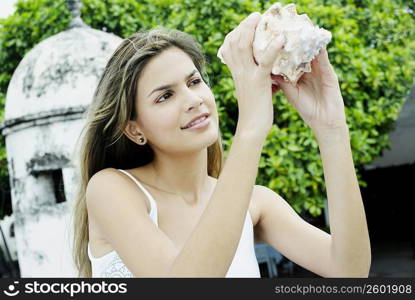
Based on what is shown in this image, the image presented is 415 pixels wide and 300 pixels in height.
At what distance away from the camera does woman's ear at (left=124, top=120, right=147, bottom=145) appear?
2.03 metres

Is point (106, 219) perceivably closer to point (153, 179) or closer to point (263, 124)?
point (153, 179)

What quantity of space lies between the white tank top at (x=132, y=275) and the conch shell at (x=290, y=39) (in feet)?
2.31

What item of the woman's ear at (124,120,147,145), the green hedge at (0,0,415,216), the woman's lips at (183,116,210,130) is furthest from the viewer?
the green hedge at (0,0,415,216)

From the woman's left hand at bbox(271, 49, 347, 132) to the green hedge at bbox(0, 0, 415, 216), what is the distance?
3.16m

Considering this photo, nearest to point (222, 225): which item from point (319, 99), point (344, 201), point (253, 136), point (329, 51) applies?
point (253, 136)

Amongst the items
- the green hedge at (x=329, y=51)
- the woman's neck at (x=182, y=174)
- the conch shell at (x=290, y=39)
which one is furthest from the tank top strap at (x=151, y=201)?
the green hedge at (x=329, y=51)

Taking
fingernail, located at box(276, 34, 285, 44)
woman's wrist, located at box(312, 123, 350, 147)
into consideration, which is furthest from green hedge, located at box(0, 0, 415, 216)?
fingernail, located at box(276, 34, 285, 44)

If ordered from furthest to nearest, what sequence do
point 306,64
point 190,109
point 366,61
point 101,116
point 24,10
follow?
point 24,10 → point 366,61 → point 101,116 → point 190,109 → point 306,64

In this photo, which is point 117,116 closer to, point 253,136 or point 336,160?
point 253,136

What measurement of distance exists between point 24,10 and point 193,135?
20.6ft

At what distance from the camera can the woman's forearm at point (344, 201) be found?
5.92 ft

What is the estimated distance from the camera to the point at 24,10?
7316 millimetres

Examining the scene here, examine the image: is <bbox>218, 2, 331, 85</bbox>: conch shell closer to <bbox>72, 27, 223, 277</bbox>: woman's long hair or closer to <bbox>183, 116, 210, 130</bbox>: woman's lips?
<bbox>183, 116, 210, 130</bbox>: woman's lips

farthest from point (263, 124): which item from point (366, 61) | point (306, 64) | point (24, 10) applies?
point (24, 10)
